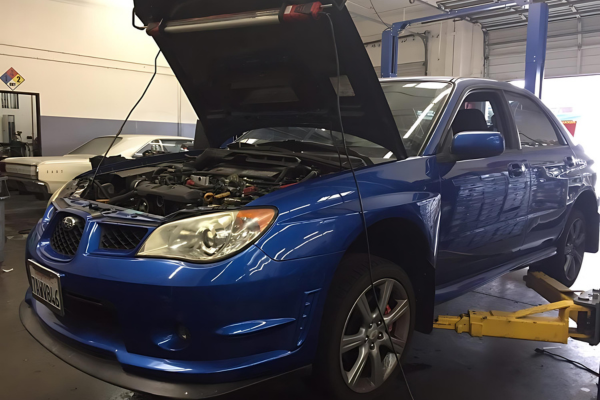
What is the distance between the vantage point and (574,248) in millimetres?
3922

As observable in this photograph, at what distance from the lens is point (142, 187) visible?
2.33 m

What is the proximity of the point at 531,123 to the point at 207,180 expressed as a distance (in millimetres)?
2337

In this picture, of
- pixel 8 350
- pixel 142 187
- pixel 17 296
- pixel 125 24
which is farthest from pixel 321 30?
pixel 125 24

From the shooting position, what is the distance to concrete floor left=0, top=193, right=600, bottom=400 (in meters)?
2.24

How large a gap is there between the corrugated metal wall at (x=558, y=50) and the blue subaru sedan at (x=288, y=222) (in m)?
8.26

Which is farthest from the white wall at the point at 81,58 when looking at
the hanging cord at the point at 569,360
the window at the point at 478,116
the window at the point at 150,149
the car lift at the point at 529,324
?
the hanging cord at the point at 569,360

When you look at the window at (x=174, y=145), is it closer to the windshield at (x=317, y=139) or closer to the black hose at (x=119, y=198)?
the windshield at (x=317, y=139)

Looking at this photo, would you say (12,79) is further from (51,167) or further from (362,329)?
(362,329)

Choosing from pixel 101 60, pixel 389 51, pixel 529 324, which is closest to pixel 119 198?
pixel 529 324

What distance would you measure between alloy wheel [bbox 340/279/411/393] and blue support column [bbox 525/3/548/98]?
478 cm

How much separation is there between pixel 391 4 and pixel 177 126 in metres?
6.32

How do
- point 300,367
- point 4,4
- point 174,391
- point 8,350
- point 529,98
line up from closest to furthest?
point 174,391
point 300,367
point 8,350
point 529,98
point 4,4

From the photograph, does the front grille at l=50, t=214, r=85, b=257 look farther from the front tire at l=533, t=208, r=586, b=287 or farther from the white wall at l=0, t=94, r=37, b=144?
the white wall at l=0, t=94, r=37, b=144

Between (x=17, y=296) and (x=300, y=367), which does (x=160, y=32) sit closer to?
(x=300, y=367)
